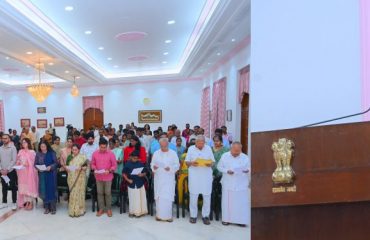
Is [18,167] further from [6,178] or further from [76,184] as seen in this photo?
[76,184]

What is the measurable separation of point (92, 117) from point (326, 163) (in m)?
15.2

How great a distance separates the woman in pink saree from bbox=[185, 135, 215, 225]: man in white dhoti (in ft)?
9.69

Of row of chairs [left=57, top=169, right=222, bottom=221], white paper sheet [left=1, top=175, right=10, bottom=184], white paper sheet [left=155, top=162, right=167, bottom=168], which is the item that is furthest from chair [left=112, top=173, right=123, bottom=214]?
white paper sheet [left=1, top=175, right=10, bottom=184]

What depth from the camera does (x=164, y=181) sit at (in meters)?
4.24

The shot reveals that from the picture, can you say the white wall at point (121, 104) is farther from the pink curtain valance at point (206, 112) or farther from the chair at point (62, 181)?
the chair at point (62, 181)

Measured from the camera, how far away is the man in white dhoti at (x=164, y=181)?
423cm

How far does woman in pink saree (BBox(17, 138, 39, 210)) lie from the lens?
493cm

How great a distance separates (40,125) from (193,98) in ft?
30.1

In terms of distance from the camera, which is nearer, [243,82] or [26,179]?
[26,179]

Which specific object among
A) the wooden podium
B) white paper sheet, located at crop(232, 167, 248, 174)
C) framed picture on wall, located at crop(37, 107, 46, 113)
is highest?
framed picture on wall, located at crop(37, 107, 46, 113)

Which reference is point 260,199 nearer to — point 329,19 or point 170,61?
point 329,19

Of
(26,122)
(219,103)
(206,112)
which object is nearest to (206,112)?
(206,112)

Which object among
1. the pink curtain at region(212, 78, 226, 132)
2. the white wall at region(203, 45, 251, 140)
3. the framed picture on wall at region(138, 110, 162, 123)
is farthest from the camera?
the framed picture on wall at region(138, 110, 162, 123)

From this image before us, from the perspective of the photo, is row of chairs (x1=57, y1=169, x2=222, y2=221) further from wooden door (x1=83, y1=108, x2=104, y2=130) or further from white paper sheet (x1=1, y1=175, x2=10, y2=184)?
wooden door (x1=83, y1=108, x2=104, y2=130)
